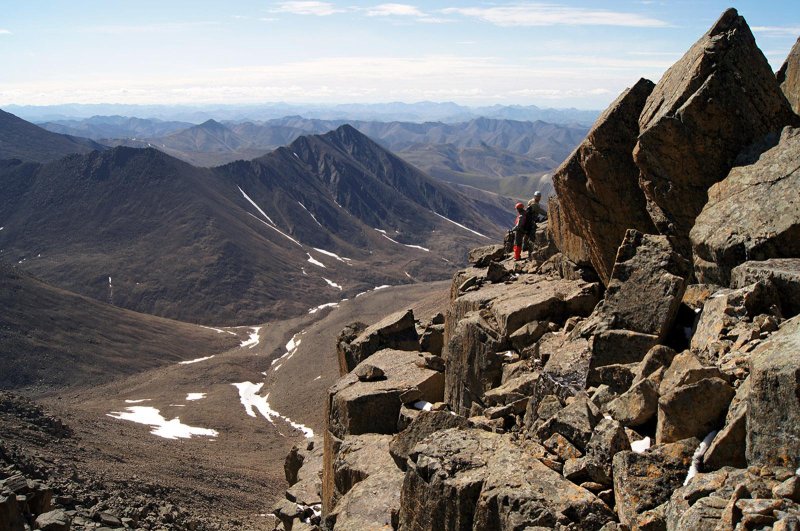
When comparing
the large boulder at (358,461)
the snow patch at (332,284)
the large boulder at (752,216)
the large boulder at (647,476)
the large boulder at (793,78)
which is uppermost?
the large boulder at (793,78)

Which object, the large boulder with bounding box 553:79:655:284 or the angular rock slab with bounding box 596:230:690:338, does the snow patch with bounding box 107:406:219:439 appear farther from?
the angular rock slab with bounding box 596:230:690:338

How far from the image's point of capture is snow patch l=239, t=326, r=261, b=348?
103769 mm

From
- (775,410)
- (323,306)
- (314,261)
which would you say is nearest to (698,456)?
(775,410)

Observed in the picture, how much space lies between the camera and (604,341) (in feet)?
40.9

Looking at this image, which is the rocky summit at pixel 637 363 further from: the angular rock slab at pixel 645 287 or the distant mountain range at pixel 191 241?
the distant mountain range at pixel 191 241

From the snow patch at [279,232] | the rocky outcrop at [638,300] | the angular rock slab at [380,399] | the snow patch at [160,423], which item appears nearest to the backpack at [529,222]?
the angular rock slab at [380,399]

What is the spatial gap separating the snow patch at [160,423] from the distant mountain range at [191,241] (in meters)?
53.7

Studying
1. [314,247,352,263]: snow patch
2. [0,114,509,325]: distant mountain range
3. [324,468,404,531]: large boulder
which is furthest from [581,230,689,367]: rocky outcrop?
[314,247,352,263]: snow patch

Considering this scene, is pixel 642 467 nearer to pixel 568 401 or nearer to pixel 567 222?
pixel 568 401

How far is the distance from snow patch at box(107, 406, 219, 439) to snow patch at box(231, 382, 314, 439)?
7.14 meters

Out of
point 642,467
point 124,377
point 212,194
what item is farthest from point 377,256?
point 642,467

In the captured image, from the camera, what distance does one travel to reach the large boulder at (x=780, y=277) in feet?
33.6

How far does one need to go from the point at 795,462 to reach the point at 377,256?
163573mm

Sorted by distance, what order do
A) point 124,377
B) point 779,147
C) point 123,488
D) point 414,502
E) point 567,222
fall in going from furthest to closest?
point 124,377, point 123,488, point 567,222, point 779,147, point 414,502
